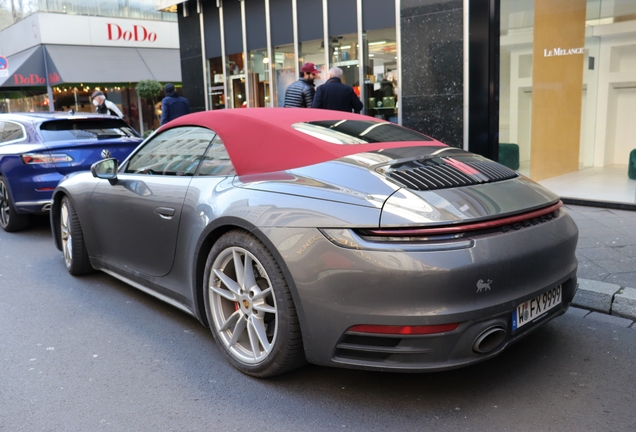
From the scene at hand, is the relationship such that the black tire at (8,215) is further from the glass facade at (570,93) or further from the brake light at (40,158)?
the glass facade at (570,93)

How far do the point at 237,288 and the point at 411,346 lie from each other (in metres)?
1.06

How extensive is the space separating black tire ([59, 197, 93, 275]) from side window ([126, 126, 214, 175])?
91 cm

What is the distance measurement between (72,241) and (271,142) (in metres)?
2.49

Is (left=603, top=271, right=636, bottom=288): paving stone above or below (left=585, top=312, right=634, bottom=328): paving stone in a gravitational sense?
above

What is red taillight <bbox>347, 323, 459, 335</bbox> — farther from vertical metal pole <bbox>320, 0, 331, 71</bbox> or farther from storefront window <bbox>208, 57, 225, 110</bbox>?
storefront window <bbox>208, 57, 225, 110</bbox>

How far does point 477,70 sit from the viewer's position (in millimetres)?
8891

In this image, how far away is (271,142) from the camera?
3.43m

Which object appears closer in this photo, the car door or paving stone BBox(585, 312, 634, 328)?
the car door

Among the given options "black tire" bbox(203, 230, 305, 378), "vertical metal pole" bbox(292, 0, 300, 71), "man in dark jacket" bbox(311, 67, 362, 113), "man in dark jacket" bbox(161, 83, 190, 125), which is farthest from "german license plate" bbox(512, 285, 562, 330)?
"vertical metal pole" bbox(292, 0, 300, 71)

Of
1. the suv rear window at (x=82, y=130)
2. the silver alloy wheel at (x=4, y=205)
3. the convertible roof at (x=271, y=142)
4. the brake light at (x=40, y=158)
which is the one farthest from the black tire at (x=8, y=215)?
the convertible roof at (x=271, y=142)

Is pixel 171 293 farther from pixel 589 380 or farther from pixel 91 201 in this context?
pixel 589 380

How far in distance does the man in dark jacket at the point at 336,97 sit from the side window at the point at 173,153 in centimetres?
442

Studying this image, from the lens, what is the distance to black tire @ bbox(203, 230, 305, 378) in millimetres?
2908

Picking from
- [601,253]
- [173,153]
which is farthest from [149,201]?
[601,253]
